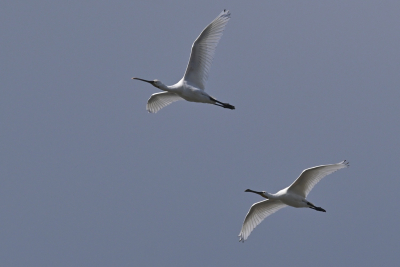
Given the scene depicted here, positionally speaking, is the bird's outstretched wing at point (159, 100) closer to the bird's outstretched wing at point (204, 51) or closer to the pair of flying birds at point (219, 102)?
the pair of flying birds at point (219, 102)

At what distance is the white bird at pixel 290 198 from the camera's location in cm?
3055

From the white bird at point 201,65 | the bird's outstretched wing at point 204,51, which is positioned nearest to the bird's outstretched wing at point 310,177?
the white bird at point 201,65

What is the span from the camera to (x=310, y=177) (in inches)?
1217

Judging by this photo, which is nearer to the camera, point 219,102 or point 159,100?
point 219,102

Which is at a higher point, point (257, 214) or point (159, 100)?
point (159, 100)

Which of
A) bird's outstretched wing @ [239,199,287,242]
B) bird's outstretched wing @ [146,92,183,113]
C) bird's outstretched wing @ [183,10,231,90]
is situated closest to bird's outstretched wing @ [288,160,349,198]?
bird's outstretched wing @ [239,199,287,242]

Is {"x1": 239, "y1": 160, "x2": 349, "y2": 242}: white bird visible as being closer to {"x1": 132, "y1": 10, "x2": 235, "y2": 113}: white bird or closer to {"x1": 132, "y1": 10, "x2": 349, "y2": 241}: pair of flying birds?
{"x1": 132, "y1": 10, "x2": 349, "y2": 241}: pair of flying birds

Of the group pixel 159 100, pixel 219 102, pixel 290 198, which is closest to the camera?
pixel 219 102

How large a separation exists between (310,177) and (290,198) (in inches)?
48.3

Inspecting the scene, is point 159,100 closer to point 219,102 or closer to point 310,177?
point 219,102

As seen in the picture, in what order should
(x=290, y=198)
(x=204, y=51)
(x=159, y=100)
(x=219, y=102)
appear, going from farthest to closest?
(x=159, y=100)
(x=290, y=198)
(x=219, y=102)
(x=204, y=51)

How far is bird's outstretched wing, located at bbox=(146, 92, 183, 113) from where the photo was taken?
34.8 m

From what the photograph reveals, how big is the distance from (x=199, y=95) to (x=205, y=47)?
5.50 ft

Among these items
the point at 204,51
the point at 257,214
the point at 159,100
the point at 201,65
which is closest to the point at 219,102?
the point at 201,65
